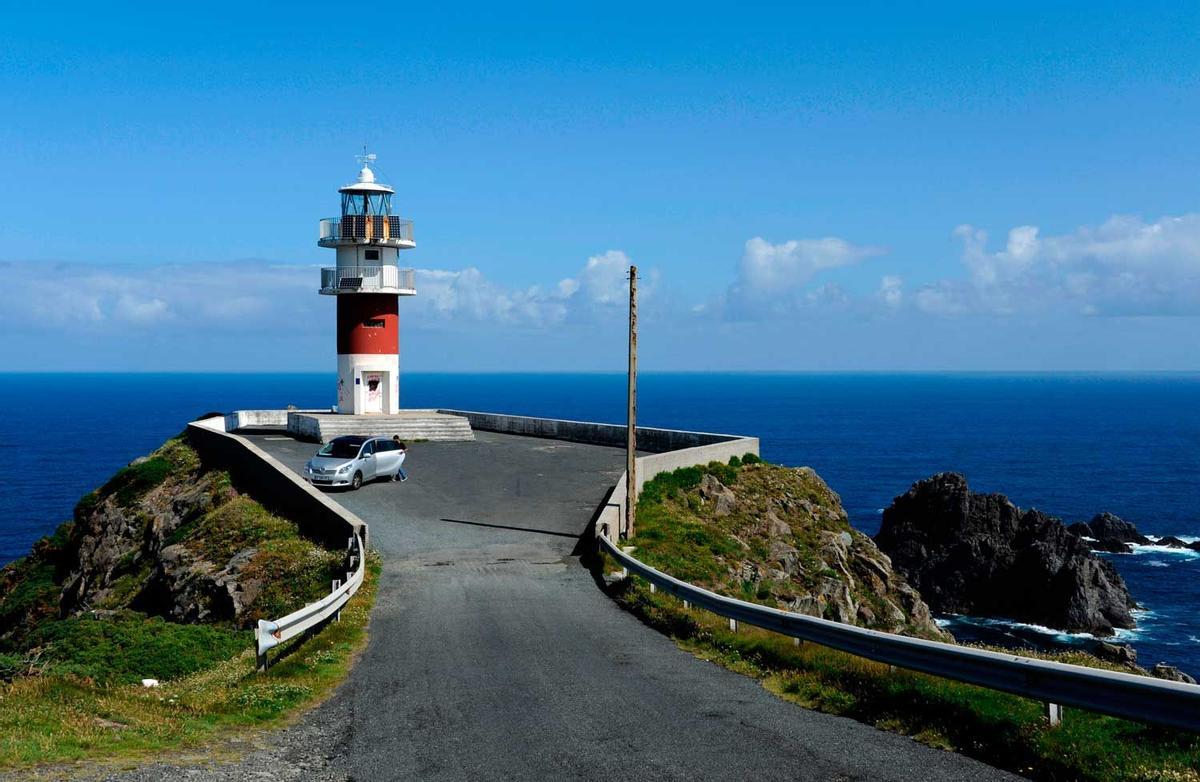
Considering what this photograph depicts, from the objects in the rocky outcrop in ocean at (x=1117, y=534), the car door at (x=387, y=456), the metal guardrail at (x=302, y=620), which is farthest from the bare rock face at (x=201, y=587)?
the rocky outcrop in ocean at (x=1117, y=534)

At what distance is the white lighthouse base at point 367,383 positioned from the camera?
46.8m

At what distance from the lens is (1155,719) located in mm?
7715

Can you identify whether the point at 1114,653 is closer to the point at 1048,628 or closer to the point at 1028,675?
the point at 1048,628

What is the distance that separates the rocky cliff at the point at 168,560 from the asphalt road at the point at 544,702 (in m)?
2.50

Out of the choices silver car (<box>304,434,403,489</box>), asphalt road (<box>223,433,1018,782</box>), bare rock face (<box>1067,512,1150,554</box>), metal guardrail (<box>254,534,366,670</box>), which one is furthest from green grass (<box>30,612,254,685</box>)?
bare rock face (<box>1067,512,1150,554</box>)

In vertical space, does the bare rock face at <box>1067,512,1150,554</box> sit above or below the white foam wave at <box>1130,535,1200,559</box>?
above

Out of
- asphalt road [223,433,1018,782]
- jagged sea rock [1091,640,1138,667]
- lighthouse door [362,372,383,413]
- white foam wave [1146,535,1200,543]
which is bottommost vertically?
white foam wave [1146,535,1200,543]

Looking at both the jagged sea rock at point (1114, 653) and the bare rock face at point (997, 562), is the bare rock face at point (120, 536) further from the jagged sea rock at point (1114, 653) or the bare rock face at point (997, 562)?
the bare rock face at point (997, 562)

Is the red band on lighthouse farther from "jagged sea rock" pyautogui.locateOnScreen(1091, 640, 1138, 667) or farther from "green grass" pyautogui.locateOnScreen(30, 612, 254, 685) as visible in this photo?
"jagged sea rock" pyautogui.locateOnScreen(1091, 640, 1138, 667)

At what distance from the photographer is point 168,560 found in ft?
93.2

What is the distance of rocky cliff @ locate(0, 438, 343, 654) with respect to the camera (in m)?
22.7

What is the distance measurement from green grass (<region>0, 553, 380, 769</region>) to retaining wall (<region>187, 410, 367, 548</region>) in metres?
7.95

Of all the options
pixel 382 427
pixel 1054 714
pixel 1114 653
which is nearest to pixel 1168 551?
pixel 1114 653

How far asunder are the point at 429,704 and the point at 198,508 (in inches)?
1025
